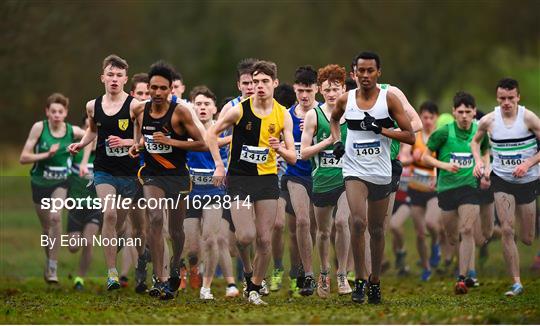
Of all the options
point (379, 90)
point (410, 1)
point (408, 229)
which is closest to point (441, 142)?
point (379, 90)

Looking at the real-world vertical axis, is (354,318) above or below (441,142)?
below

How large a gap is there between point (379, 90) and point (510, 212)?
3.60m

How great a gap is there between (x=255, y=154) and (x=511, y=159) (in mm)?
4366

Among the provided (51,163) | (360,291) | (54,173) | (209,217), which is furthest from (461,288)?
(51,163)

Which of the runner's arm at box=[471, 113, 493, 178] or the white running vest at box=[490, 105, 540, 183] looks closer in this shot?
the white running vest at box=[490, 105, 540, 183]

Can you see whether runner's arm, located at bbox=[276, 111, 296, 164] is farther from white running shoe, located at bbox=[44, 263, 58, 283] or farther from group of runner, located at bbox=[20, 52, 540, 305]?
white running shoe, located at bbox=[44, 263, 58, 283]

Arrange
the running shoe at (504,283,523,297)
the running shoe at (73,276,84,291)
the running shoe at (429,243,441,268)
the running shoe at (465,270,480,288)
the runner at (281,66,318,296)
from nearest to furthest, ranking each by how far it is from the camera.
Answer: the runner at (281,66,318,296) → the running shoe at (504,283,523,297) → the running shoe at (465,270,480,288) → the running shoe at (73,276,84,291) → the running shoe at (429,243,441,268)

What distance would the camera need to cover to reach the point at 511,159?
18.1 metres

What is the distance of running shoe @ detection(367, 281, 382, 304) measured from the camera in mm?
15555

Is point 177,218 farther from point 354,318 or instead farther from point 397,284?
point 397,284

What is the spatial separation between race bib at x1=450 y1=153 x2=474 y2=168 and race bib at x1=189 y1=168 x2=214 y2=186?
405 cm

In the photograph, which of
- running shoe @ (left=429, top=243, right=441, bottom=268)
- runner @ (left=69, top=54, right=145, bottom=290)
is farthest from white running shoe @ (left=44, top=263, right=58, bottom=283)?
running shoe @ (left=429, top=243, right=441, bottom=268)

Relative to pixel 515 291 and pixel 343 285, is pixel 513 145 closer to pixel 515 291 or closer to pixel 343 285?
pixel 515 291

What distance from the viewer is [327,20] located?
58.1 metres
